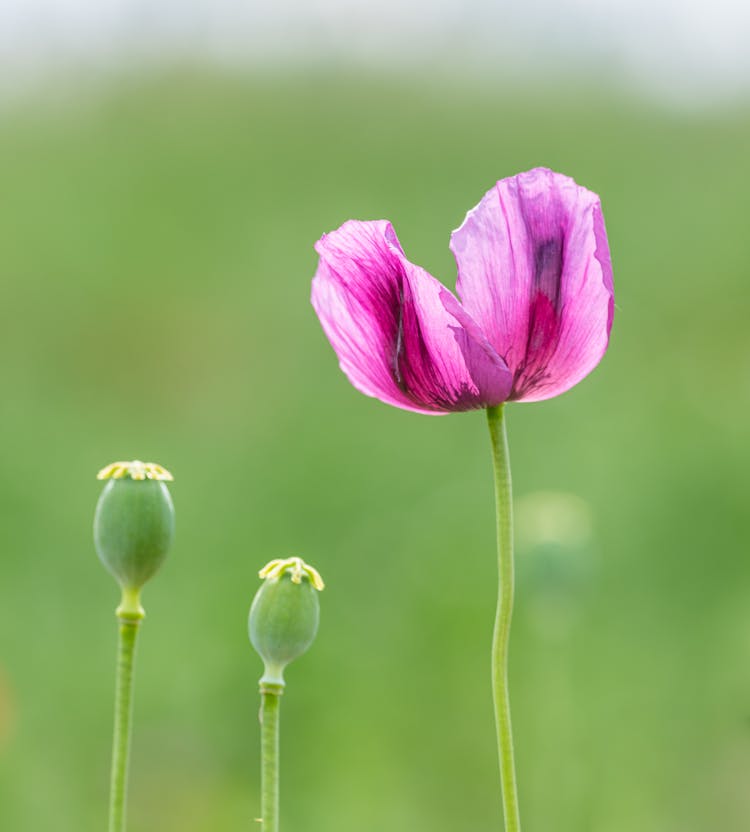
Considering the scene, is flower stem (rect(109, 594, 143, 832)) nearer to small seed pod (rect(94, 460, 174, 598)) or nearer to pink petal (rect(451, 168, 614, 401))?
small seed pod (rect(94, 460, 174, 598))

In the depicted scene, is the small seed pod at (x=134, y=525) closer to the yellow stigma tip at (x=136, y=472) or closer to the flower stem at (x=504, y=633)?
the yellow stigma tip at (x=136, y=472)

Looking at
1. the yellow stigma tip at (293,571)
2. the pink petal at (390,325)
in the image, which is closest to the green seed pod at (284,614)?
the yellow stigma tip at (293,571)

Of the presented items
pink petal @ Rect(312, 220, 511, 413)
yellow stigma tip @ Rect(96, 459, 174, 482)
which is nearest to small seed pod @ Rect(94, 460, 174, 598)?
yellow stigma tip @ Rect(96, 459, 174, 482)

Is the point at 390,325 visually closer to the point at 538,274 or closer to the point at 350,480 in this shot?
the point at 538,274

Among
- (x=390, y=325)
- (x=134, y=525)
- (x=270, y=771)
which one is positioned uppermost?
(x=390, y=325)

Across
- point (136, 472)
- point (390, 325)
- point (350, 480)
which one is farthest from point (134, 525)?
point (350, 480)

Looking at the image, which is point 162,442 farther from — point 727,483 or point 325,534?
point 727,483

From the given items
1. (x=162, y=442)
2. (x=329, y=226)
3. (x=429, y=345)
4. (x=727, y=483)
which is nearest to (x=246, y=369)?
(x=162, y=442)
